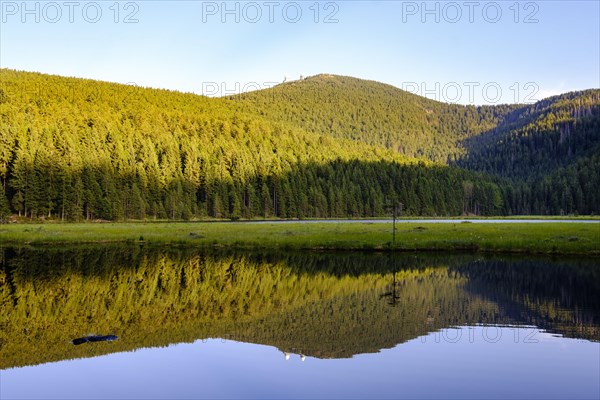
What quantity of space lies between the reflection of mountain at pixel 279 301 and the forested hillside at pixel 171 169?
69.8 m

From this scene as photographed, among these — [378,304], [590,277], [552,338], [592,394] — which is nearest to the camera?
[592,394]

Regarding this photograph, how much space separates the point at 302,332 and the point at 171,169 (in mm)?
121884

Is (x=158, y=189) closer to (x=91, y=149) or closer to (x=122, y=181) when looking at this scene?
(x=122, y=181)

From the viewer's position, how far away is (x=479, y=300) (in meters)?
28.2

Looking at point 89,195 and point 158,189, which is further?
point 158,189

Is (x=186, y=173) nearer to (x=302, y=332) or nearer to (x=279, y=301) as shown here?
(x=279, y=301)

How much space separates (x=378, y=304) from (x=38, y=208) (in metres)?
94.9

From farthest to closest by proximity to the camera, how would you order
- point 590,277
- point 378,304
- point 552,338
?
point 590,277, point 378,304, point 552,338

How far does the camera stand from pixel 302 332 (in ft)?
69.6

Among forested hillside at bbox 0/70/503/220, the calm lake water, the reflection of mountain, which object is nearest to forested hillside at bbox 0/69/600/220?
forested hillside at bbox 0/70/503/220

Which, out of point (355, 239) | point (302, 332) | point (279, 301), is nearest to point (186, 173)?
point (355, 239)

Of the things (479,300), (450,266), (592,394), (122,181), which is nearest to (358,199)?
(122,181)

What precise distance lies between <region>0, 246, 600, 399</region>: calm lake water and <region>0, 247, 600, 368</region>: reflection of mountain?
0.11 metres

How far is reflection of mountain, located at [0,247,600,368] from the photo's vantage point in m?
20.8
